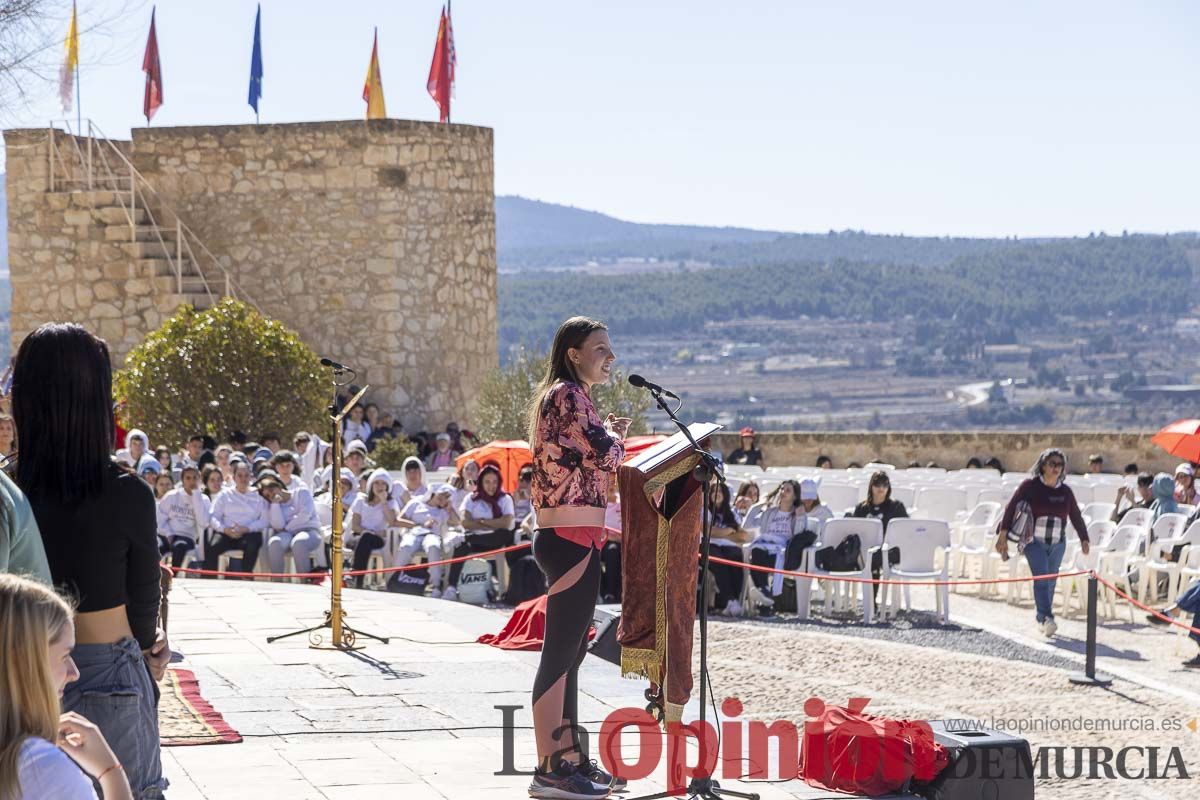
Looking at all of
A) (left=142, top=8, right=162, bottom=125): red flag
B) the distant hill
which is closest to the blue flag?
(left=142, top=8, right=162, bottom=125): red flag

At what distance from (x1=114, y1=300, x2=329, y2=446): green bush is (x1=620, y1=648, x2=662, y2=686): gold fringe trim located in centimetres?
1207

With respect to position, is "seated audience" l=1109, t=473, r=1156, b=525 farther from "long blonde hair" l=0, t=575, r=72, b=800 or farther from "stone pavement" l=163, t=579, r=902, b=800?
"long blonde hair" l=0, t=575, r=72, b=800

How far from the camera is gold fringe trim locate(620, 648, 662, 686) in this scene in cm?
549

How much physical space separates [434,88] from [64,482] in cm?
2060

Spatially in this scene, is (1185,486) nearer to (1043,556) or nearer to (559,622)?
(1043,556)

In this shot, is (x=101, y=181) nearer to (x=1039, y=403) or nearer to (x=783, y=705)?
(x=783, y=705)

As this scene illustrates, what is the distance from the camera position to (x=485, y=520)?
12148mm

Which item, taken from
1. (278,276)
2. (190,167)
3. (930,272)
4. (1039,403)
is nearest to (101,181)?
(190,167)

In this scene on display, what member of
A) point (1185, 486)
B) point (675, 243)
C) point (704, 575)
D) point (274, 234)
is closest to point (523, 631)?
point (704, 575)

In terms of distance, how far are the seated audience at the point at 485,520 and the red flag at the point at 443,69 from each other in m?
11.9

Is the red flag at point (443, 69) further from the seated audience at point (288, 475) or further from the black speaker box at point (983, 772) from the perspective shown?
the black speaker box at point (983, 772)

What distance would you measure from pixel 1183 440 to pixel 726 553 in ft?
15.7

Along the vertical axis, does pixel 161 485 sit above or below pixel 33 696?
below

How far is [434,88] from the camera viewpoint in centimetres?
2380
